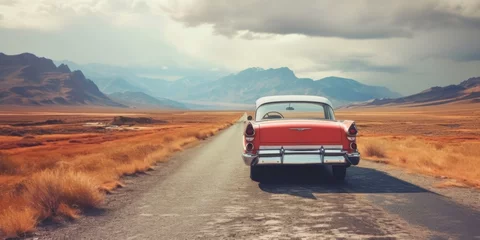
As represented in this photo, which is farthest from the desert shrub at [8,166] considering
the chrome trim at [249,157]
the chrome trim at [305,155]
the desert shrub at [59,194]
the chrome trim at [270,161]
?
the chrome trim at [305,155]

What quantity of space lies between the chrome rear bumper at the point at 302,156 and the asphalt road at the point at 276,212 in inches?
25.8

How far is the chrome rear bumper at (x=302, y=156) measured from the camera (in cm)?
903

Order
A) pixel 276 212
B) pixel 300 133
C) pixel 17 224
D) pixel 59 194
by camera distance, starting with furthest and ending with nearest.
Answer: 1. pixel 300 133
2. pixel 59 194
3. pixel 276 212
4. pixel 17 224

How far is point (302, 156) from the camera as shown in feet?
29.7

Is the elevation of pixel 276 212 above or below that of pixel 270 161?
below

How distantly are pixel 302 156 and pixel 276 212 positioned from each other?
2.23 m

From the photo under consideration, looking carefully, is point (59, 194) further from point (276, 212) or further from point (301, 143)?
point (301, 143)

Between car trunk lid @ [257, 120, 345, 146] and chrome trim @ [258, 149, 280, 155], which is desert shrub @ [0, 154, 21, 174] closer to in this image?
chrome trim @ [258, 149, 280, 155]

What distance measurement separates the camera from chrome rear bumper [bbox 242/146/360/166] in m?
9.03

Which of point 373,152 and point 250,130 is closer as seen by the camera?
point 250,130

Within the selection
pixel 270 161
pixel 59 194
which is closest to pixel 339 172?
pixel 270 161

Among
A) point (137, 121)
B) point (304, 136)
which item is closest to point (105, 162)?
point (304, 136)

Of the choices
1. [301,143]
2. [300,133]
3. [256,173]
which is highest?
[300,133]

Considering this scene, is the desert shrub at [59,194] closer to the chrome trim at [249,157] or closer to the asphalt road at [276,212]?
the asphalt road at [276,212]
